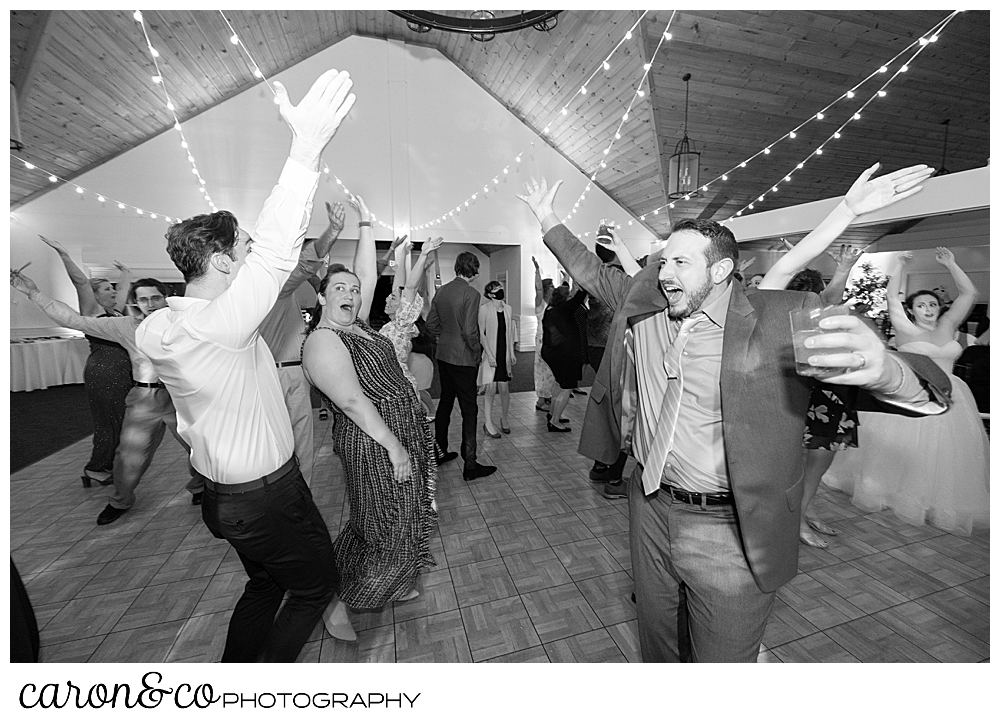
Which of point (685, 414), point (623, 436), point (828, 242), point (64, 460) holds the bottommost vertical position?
point (64, 460)

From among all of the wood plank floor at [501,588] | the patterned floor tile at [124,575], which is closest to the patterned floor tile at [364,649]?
the wood plank floor at [501,588]

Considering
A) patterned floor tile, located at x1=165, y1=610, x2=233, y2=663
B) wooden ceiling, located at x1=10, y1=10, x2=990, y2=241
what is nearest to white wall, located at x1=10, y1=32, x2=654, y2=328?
wooden ceiling, located at x1=10, y1=10, x2=990, y2=241

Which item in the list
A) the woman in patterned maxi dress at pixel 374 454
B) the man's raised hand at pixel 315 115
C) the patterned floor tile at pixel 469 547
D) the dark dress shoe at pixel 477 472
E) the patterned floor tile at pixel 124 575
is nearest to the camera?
the man's raised hand at pixel 315 115

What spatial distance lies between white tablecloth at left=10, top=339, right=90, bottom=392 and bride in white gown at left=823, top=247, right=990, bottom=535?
839cm

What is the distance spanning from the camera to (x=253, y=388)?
1.17 meters

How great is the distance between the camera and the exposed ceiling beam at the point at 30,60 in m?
3.26

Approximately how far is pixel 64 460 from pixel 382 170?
5.93 metres

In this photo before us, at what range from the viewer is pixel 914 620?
1806mm

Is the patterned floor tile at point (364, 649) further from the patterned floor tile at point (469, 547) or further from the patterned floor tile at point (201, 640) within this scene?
the patterned floor tile at point (469, 547)

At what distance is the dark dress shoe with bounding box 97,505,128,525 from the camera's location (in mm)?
2703

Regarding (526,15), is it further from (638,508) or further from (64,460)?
(64,460)

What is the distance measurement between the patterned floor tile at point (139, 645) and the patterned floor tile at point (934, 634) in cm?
264

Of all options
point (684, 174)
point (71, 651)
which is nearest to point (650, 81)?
point (684, 174)
